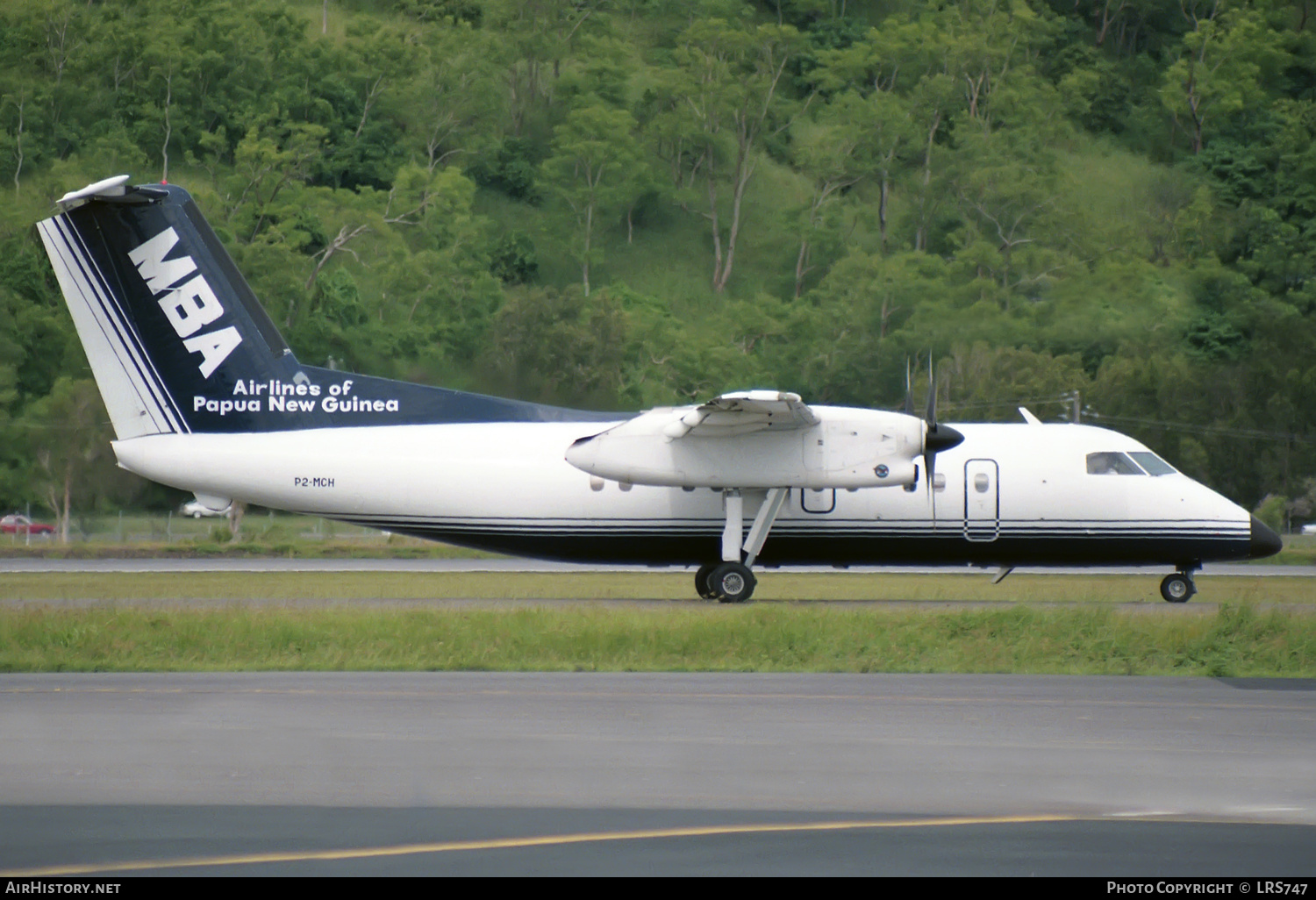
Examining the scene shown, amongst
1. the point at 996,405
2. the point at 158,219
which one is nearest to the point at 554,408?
the point at 158,219

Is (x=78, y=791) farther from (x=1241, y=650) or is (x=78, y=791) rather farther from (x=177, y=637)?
(x=1241, y=650)

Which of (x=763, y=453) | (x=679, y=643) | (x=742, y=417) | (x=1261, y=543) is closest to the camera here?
(x=679, y=643)

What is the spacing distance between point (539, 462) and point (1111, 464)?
944cm

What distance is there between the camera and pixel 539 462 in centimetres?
2470

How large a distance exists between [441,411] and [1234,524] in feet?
43.3

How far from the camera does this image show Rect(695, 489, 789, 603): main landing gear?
2422 centimetres

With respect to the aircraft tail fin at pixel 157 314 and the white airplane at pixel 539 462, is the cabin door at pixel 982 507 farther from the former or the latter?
the aircraft tail fin at pixel 157 314

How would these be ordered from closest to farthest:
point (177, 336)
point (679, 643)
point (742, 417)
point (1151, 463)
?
point (679, 643) → point (742, 417) → point (177, 336) → point (1151, 463)

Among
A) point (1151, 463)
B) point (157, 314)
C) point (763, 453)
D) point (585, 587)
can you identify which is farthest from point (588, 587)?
point (1151, 463)

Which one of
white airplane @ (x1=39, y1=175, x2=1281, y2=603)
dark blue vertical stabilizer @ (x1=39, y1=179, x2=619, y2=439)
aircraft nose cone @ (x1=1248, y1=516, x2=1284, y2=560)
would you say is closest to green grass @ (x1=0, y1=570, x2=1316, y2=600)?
aircraft nose cone @ (x1=1248, y1=516, x2=1284, y2=560)

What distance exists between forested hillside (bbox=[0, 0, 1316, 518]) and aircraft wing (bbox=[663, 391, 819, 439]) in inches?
802

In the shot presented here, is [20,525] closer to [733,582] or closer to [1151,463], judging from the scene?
[733,582]

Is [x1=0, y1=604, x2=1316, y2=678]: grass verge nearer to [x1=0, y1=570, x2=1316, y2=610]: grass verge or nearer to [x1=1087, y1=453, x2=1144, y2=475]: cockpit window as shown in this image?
[x1=0, y1=570, x2=1316, y2=610]: grass verge

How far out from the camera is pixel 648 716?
12.8 metres
